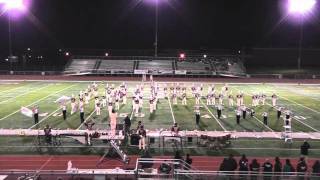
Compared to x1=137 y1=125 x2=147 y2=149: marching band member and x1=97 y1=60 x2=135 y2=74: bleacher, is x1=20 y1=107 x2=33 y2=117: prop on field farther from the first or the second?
x1=97 y1=60 x2=135 y2=74: bleacher

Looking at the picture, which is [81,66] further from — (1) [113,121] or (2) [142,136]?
(2) [142,136]

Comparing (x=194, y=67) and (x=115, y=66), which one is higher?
(x=115, y=66)

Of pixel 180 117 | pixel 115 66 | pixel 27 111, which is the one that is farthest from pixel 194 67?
pixel 27 111

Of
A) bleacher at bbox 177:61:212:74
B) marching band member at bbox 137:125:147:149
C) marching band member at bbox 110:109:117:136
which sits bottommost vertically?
marching band member at bbox 137:125:147:149

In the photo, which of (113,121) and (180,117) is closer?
(113,121)

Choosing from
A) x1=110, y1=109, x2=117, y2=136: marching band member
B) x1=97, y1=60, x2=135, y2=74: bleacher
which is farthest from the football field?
x1=97, y1=60, x2=135, y2=74: bleacher

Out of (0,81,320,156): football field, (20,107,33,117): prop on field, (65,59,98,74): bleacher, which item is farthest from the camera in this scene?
(65,59,98,74): bleacher

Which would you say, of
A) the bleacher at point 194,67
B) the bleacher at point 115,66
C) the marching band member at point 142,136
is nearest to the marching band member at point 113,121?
the marching band member at point 142,136

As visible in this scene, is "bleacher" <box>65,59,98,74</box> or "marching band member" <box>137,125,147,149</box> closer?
"marching band member" <box>137,125,147,149</box>

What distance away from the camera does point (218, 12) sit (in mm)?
61406

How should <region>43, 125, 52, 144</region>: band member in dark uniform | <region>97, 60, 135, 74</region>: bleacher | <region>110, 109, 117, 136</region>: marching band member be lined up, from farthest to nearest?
1. <region>97, 60, 135, 74</region>: bleacher
2. <region>43, 125, 52, 144</region>: band member in dark uniform
3. <region>110, 109, 117, 136</region>: marching band member

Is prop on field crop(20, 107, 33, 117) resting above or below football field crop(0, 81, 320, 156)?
above

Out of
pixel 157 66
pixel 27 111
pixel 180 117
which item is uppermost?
pixel 157 66

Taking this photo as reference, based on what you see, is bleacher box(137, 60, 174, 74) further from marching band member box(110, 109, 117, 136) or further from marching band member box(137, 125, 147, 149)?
marching band member box(137, 125, 147, 149)
